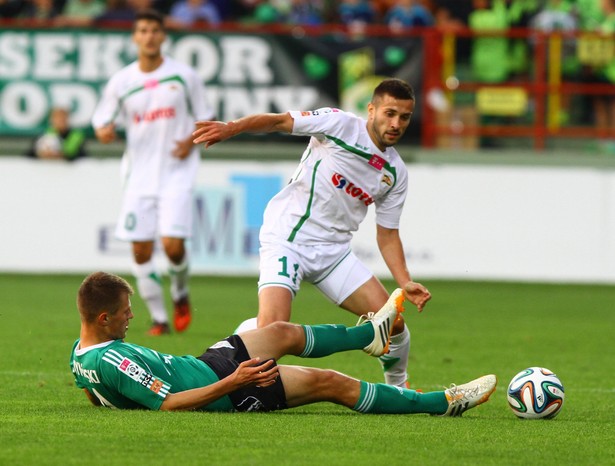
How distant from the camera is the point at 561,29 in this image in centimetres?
1891

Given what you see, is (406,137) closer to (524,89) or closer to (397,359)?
(524,89)

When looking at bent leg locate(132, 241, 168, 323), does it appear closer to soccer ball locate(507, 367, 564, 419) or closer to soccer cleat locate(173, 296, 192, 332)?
soccer cleat locate(173, 296, 192, 332)

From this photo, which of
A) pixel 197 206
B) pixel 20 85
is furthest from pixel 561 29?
pixel 20 85

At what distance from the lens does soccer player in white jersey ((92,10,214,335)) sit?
12.2 m

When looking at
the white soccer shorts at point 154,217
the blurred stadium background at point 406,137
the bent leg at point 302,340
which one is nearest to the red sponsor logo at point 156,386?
the bent leg at point 302,340

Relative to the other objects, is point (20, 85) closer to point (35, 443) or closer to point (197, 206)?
point (197, 206)

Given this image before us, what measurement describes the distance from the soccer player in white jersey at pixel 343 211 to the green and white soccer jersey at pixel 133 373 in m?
1.22

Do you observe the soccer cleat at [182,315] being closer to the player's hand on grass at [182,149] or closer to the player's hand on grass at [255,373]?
the player's hand on grass at [182,149]

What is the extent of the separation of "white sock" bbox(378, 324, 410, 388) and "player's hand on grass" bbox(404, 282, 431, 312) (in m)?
0.68

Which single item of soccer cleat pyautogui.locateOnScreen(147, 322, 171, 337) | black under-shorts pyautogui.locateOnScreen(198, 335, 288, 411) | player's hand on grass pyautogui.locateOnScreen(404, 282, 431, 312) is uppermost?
player's hand on grass pyautogui.locateOnScreen(404, 282, 431, 312)

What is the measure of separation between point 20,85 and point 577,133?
7.91 meters

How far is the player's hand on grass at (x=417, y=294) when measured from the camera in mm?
7641

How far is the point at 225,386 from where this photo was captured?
6844mm

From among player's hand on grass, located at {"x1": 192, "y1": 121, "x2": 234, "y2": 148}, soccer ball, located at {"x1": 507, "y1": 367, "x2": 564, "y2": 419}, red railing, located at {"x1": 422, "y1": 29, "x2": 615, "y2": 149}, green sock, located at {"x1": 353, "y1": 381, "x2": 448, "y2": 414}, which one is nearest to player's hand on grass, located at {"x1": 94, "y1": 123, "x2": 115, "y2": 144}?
player's hand on grass, located at {"x1": 192, "y1": 121, "x2": 234, "y2": 148}
